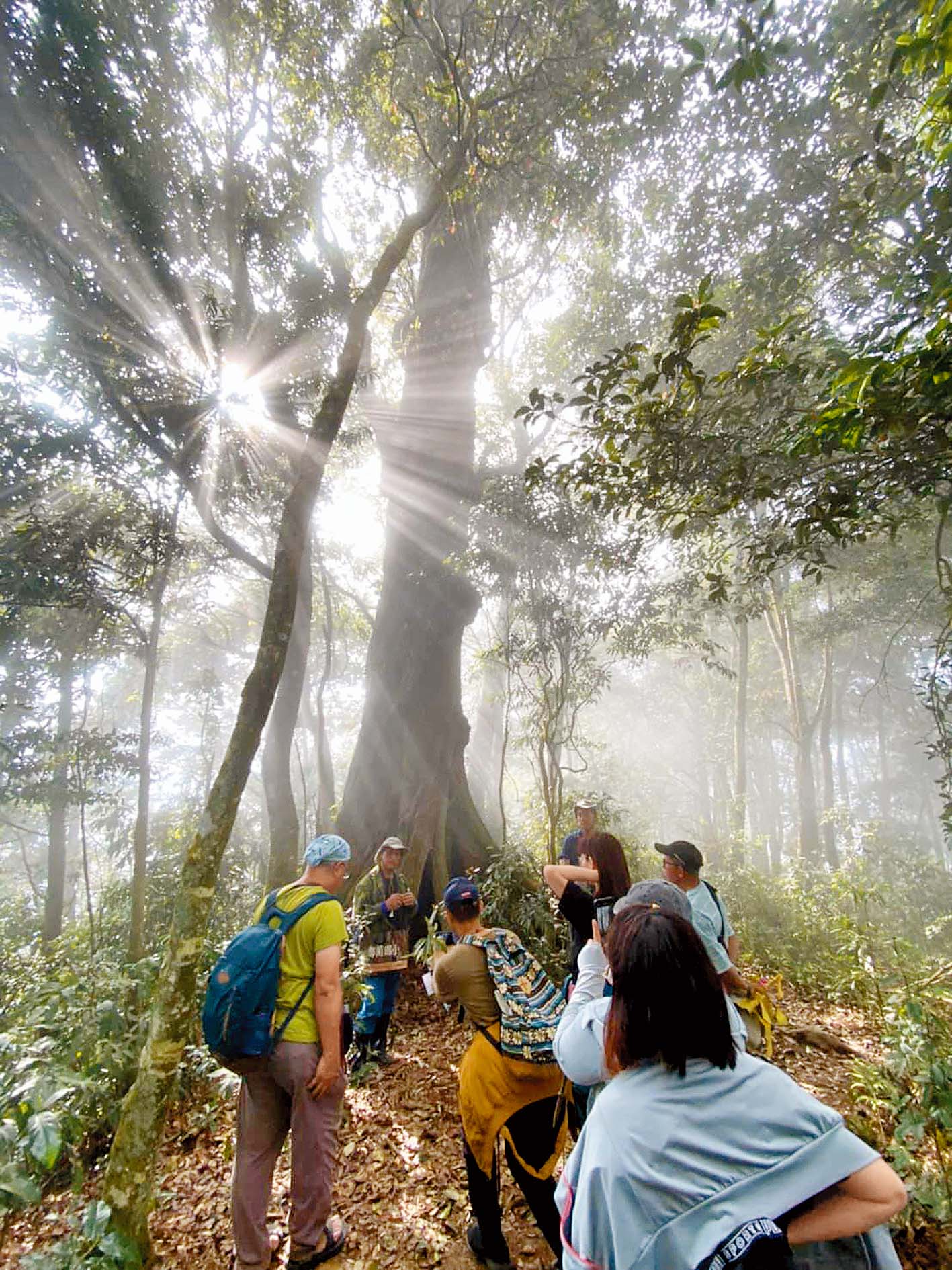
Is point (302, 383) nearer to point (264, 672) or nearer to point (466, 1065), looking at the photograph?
point (264, 672)

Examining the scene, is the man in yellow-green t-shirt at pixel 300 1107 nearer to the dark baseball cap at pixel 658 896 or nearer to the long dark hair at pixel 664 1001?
the dark baseball cap at pixel 658 896

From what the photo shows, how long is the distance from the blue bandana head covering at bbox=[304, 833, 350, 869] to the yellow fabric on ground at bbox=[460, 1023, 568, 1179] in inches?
46.5

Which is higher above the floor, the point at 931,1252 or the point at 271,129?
the point at 271,129

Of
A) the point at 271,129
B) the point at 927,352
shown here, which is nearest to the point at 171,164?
the point at 271,129

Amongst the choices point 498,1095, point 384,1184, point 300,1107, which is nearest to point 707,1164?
point 498,1095

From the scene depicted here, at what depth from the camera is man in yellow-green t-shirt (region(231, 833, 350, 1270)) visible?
2.73 m

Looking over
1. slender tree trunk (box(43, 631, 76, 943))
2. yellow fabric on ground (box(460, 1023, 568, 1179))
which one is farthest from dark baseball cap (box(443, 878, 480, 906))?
slender tree trunk (box(43, 631, 76, 943))

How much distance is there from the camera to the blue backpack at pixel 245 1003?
2564 mm

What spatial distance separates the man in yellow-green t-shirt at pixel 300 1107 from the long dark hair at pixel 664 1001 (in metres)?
1.90

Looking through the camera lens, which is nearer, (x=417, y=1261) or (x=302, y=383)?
(x=417, y=1261)

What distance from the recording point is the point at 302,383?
7.20 m

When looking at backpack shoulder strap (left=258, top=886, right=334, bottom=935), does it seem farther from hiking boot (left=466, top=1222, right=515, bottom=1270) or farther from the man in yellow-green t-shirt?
→ hiking boot (left=466, top=1222, right=515, bottom=1270)

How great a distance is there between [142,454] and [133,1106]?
6.74 metres

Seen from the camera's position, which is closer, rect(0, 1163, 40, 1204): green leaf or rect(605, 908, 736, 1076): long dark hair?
rect(605, 908, 736, 1076): long dark hair
